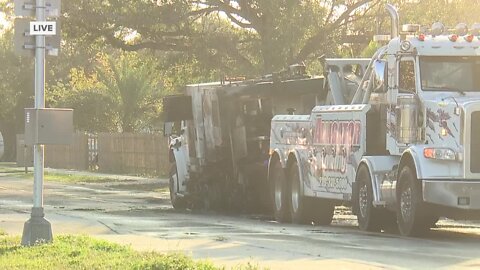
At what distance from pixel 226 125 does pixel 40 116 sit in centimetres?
1048

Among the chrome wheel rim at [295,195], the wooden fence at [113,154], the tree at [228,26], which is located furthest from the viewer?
the wooden fence at [113,154]

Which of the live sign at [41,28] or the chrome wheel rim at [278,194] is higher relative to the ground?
the live sign at [41,28]

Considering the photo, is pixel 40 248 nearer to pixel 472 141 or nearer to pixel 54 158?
pixel 472 141

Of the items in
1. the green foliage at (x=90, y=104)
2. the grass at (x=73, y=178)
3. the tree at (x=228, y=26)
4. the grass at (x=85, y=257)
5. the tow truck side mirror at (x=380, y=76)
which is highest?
the tree at (x=228, y=26)

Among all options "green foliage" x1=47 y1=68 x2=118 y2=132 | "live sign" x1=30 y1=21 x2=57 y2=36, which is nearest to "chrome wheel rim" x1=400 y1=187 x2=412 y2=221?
"live sign" x1=30 y1=21 x2=57 y2=36

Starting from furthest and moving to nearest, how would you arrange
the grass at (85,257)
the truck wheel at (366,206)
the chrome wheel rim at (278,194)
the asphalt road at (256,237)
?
the chrome wheel rim at (278,194)
the truck wheel at (366,206)
the asphalt road at (256,237)
the grass at (85,257)

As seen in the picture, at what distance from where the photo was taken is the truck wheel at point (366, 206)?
18891 mm

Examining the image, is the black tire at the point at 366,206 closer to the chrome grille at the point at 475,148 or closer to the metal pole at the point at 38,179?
the chrome grille at the point at 475,148

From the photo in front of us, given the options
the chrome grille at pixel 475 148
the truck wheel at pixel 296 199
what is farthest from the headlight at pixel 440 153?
the truck wheel at pixel 296 199

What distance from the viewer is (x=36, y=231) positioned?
607 inches

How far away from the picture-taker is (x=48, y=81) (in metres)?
73.8

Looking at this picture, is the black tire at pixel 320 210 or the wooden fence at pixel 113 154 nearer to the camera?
the black tire at pixel 320 210

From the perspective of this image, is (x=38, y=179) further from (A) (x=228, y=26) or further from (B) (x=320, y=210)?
(A) (x=228, y=26)

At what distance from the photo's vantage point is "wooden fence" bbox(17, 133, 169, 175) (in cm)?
5050
